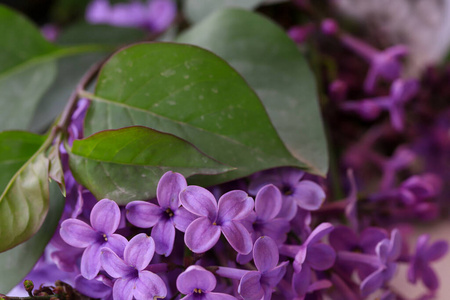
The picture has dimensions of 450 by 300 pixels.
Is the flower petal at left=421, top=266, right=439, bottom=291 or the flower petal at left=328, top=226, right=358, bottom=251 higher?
the flower petal at left=328, top=226, right=358, bottom=251

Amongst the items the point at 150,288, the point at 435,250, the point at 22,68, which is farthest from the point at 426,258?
the point at 22,68

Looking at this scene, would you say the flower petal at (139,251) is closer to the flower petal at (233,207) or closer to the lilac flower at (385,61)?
the flower petal at (233,207)

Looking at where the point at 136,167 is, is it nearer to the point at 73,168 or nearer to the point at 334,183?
the point at 73,168

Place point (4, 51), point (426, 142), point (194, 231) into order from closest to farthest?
point (194, 231), point (4, 51), point (426, 142)

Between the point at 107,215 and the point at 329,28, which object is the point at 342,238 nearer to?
the point at 107,215

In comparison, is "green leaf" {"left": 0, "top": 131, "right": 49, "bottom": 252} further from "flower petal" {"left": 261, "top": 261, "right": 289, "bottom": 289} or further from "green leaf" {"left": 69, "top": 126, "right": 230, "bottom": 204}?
"flower petal" {"left": 261, "top": 261, "right": 289, "bottom": 289}

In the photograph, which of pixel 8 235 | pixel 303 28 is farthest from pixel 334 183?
pixel 8 235

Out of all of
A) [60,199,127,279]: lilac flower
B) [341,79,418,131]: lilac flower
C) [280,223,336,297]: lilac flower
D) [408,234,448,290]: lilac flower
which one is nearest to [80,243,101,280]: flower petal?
[60,199,127,279]: lilac flower
